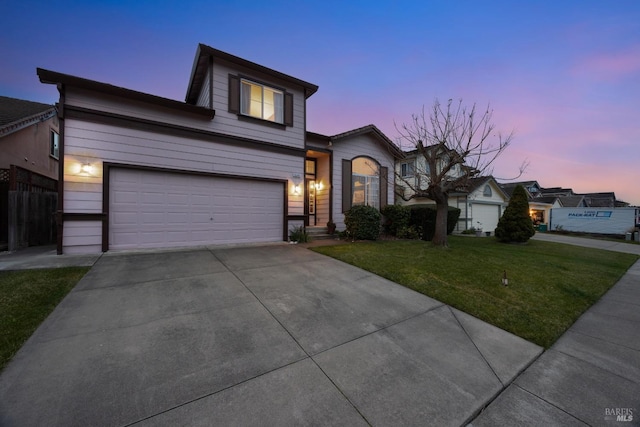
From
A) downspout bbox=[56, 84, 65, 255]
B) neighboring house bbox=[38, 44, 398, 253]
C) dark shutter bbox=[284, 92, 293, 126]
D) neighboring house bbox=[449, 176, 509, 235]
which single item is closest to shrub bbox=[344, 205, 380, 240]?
neighboring house bbox=[38, 44, 398, 253]

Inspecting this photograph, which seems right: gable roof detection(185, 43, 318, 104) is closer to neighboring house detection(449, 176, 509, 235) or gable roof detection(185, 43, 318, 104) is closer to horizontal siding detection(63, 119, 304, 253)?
horizontal siding detection(63, 119, 304, 253)

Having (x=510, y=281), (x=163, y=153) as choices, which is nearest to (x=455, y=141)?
(x=510, y=281)

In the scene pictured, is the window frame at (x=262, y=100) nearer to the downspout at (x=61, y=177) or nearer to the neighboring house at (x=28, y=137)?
the downspout at (x=61, y=177)

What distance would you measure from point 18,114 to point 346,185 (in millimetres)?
14317

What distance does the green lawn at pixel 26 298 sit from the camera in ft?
7.88

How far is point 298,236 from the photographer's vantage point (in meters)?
8.62

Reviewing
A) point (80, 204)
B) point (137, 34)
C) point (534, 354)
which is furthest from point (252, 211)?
point (137, 34)

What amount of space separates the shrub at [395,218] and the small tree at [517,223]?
4.86 meters

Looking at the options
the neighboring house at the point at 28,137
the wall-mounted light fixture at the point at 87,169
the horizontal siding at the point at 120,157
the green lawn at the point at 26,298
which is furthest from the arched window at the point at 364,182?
the neighboring house at the point at 28,137

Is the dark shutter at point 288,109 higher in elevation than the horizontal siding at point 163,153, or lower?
higher

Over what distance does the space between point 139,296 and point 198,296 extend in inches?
34.1

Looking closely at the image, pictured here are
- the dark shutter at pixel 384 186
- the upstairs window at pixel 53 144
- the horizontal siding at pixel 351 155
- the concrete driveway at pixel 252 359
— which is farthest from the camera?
the dark shutter at pixel 384 186

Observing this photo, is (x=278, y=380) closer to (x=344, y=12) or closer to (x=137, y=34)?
(x=344, y=12)

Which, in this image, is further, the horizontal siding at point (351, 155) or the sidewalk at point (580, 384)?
the horizontal siding at point (351, 155)
